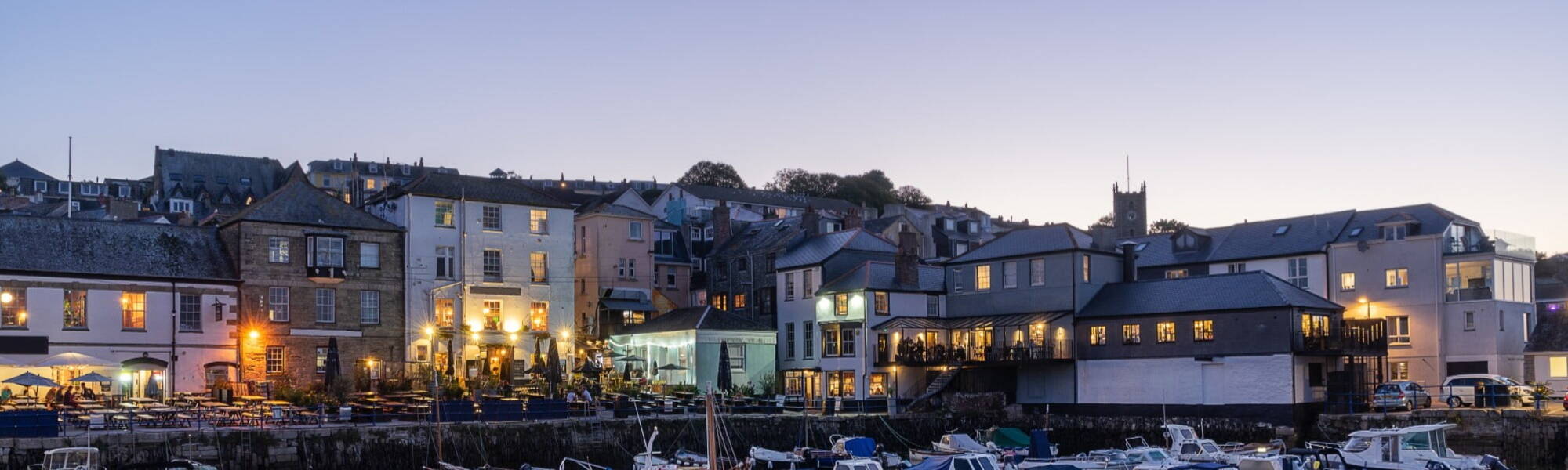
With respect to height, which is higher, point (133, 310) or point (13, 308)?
point (13, 308)

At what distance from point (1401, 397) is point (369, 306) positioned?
44.1 meters

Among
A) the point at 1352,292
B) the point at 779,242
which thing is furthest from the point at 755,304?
the point at 1352,292

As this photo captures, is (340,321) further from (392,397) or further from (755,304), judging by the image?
(755,304)

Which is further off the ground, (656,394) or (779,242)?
(779,242)

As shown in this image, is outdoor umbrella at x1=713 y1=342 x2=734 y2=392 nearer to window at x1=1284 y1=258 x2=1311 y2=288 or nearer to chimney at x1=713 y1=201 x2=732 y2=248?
chimney at x1=713 y1=201 x2=732 y2=248

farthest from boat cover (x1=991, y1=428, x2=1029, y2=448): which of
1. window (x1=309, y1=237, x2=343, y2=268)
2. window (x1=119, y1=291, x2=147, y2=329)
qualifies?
window (x1=119, y1=291, x2=147, y2=329)

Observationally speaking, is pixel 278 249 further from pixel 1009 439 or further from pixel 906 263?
pixel 1009 439

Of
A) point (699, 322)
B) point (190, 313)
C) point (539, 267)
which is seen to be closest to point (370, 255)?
point (190, 313)

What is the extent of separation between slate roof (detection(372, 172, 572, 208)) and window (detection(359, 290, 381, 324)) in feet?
17.3

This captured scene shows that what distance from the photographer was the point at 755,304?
253ft

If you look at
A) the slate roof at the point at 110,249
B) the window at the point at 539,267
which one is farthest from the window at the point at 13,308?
the window at the point at 539,267

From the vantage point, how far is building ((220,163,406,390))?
59406 millimetres

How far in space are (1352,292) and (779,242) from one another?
2919 centimetres

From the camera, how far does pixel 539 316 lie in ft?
227
